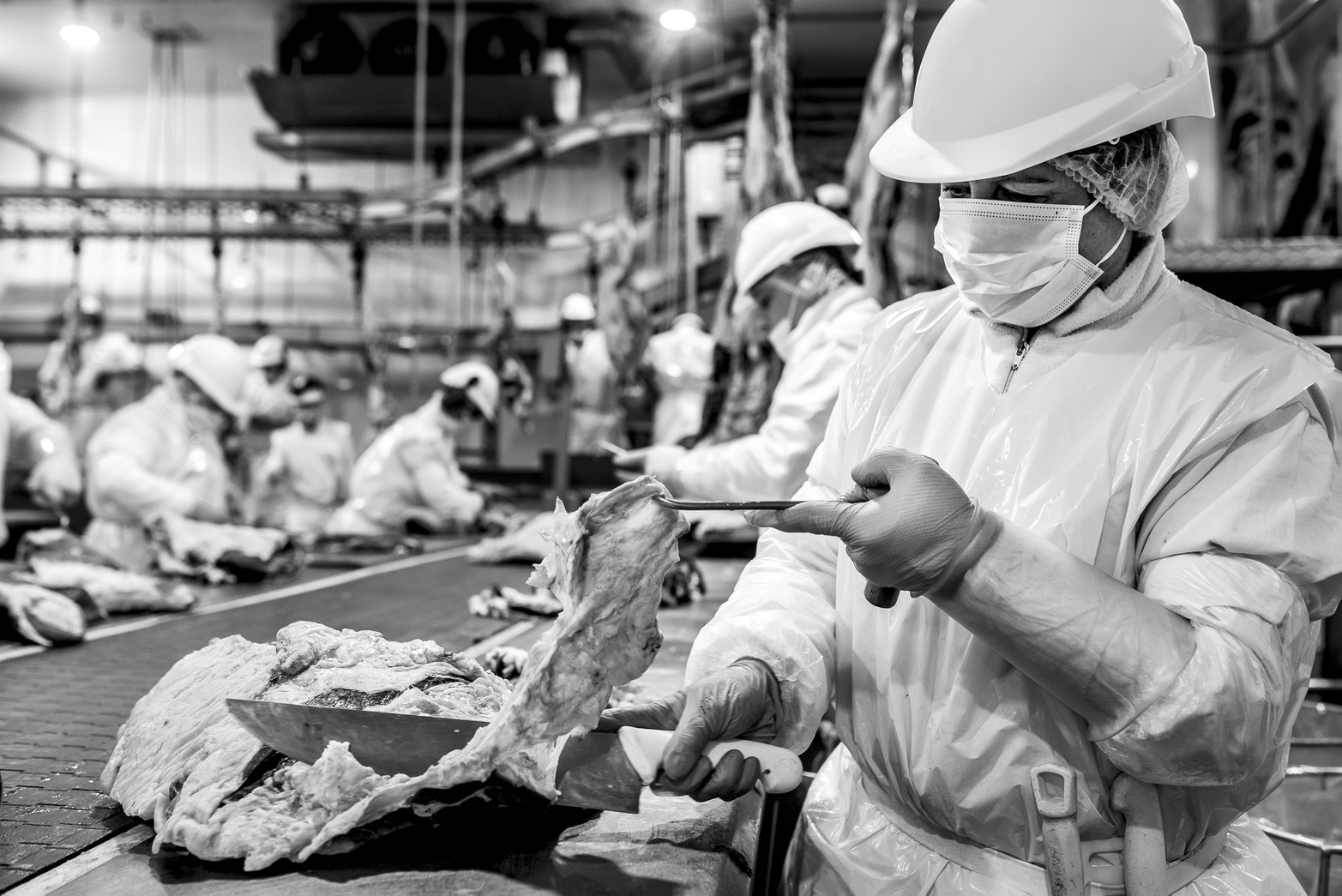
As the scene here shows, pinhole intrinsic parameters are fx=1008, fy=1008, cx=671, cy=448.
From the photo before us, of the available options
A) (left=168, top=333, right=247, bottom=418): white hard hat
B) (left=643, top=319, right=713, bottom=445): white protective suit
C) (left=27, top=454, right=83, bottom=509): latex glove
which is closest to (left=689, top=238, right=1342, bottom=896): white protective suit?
(left=168, top=333, right=247, bottom=418): white hard hat

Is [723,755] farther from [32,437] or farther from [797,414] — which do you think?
[32,437]

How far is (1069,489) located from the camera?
133 cm

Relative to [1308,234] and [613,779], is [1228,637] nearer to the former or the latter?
[613,779]

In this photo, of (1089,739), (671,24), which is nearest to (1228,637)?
(1089,739)

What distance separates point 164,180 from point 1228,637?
15349 millimetres

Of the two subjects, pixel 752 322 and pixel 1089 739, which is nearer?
pixel 1089 739

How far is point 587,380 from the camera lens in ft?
32.3

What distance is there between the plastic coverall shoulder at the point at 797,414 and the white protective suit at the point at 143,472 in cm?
313

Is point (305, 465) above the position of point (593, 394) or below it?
below

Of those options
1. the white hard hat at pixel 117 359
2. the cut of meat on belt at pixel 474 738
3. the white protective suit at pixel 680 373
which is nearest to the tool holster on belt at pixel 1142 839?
the cut of meat on belt at pixel 474 738

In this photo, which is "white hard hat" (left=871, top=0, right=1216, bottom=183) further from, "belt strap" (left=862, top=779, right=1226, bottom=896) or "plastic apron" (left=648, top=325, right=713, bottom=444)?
"plastic apron" (left=648, top=325, right=713, bottom=444)

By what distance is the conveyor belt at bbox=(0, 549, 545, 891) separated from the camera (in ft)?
4.83

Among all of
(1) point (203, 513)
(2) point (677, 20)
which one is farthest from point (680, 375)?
(1) point (203, 513)

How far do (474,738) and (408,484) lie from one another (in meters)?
6.10
